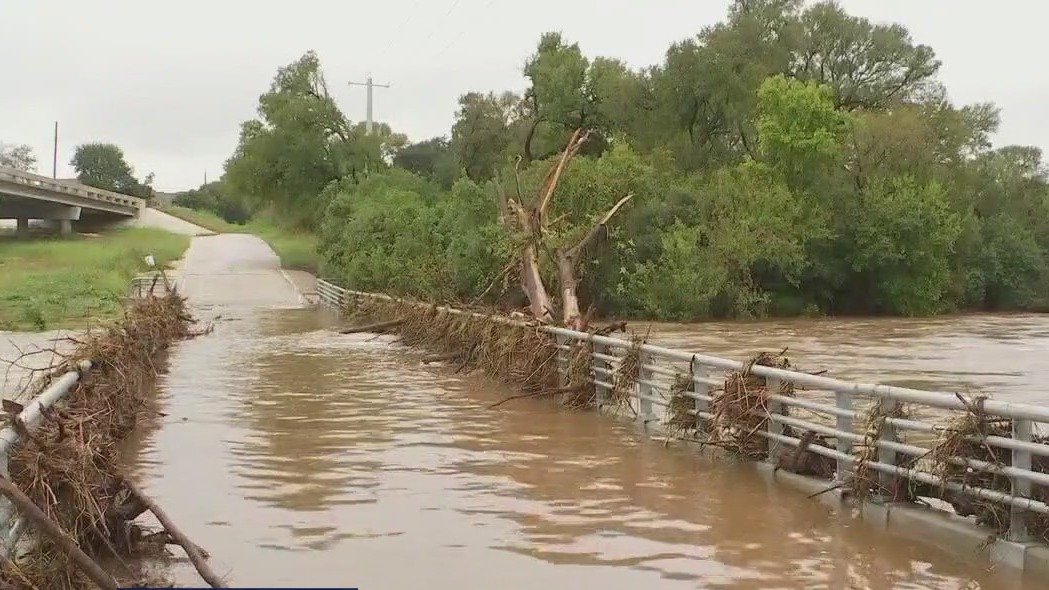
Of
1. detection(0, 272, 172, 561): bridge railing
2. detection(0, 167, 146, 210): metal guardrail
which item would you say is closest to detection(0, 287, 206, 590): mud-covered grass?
detection(0, 272, 172, 561): bridge railing

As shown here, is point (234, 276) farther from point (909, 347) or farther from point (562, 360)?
point (562, 360)

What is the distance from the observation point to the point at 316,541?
7188mm

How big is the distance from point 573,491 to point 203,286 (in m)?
50.9

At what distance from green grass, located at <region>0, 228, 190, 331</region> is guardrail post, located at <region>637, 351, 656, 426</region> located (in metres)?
10.8

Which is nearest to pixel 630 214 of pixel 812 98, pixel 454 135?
pixel 812 98

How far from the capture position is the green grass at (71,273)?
3209cm

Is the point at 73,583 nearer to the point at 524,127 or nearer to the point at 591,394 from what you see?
the point at 591,394

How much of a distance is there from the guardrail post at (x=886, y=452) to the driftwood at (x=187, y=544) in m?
4.68

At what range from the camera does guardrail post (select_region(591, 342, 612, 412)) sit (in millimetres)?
13641

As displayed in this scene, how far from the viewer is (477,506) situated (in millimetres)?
8367

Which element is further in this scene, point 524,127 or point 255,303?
point 524,127

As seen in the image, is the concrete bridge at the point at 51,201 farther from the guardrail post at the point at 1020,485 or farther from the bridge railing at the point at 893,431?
the guardrail post at the point at 1020,485

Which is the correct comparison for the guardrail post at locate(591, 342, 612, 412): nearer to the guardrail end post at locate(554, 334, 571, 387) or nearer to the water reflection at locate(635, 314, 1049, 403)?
the guardrail end post at locate(554, 334, 571, 387)

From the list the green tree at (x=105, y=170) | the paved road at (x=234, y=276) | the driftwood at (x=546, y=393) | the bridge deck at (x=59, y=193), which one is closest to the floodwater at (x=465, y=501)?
the driftwood at (x=546, y=393)
